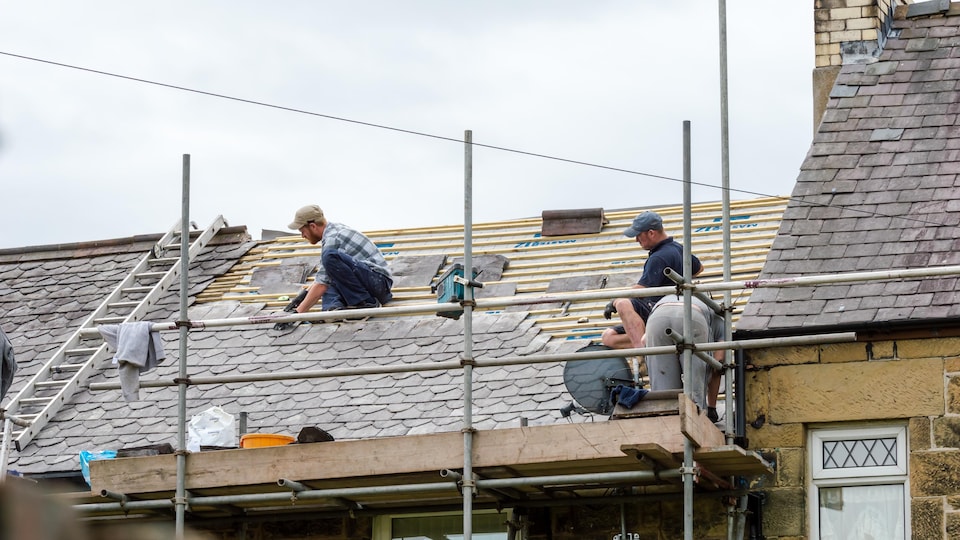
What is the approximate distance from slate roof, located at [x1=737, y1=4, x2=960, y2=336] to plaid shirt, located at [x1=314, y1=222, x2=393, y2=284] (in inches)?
148

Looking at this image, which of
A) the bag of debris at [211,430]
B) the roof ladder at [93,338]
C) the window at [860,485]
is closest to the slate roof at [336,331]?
the roof ladder at [93,338]

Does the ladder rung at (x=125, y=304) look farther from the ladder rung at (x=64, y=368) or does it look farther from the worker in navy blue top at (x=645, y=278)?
the worker in navy blue top at (x=645, y=278)

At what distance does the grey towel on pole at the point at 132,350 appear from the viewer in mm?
10078

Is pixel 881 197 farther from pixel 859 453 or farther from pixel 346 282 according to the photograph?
pixel 346 282

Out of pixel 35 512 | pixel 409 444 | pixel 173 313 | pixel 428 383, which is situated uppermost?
pixel 173 313

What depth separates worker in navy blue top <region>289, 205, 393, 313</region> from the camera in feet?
41.1

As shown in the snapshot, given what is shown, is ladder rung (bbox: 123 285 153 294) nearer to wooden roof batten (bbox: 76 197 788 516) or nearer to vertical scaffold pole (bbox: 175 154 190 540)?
vertical scaffold pole (bbox: 175 154 190 540)

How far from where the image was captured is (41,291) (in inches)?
575

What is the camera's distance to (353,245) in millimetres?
12812

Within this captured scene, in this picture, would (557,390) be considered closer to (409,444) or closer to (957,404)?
(409,444)

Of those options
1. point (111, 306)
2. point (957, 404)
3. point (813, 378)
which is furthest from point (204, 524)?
point (957, 404)

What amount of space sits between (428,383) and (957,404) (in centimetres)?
410

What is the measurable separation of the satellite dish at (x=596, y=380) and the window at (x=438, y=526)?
1.18 metres

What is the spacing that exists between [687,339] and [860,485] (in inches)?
67.1
